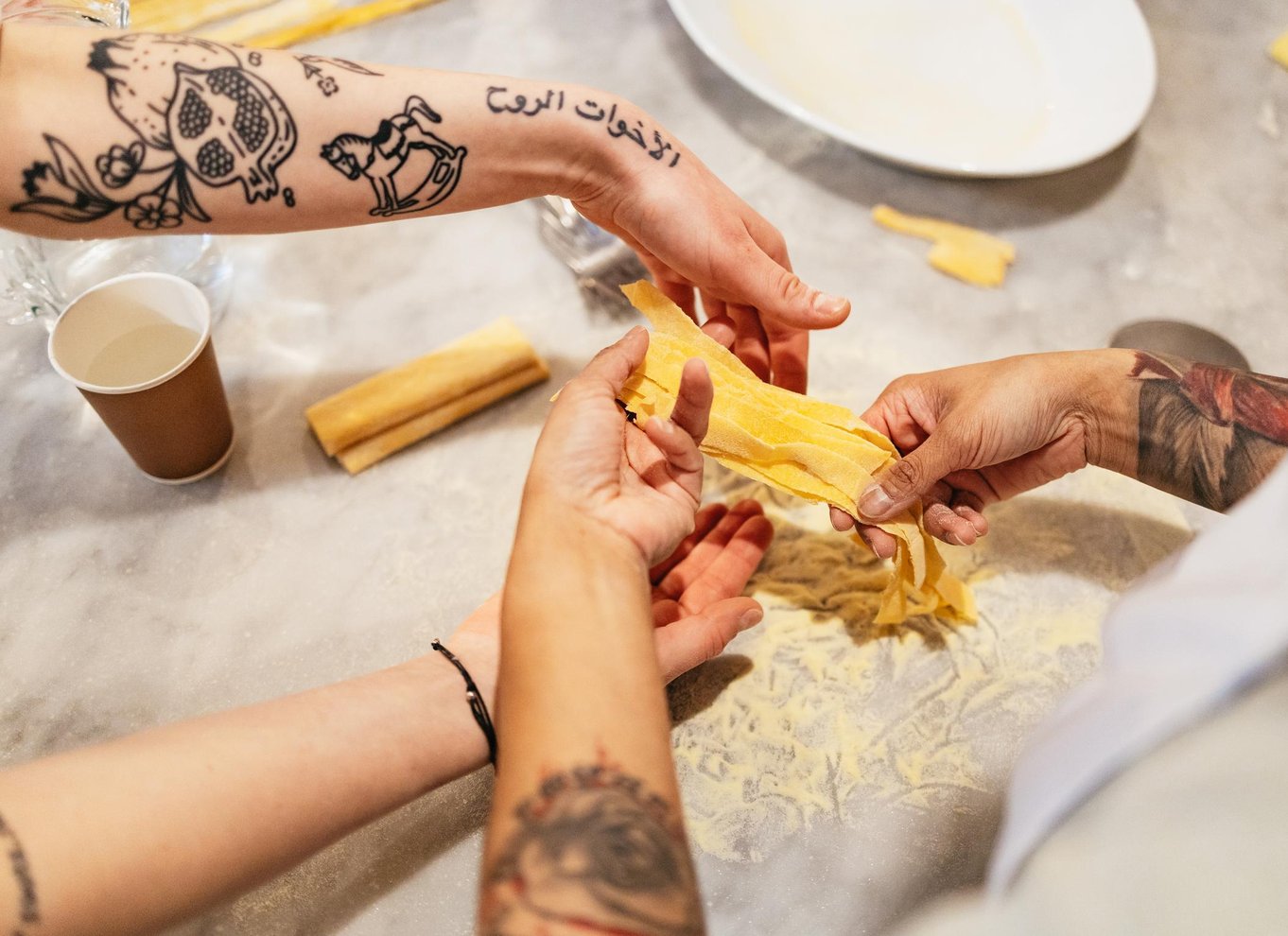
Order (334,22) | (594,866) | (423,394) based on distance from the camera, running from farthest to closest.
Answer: (334,22) → (423,394) → (594,866)

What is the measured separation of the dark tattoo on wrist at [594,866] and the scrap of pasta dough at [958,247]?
1.15 metres

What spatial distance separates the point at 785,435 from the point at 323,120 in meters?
0.69

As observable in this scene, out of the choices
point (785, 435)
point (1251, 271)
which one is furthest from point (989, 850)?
point (1251, 271)

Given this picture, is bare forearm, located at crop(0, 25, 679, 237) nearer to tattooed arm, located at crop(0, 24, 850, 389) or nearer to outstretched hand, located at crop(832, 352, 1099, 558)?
tattooed arm, located at crop(0, 24, 850, 389)

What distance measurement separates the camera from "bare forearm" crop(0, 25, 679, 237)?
3.12 feet

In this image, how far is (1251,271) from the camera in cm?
153

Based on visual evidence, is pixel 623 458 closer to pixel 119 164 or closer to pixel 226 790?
pixel 226 790

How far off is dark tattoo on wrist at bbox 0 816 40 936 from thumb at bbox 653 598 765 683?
60 centimetres

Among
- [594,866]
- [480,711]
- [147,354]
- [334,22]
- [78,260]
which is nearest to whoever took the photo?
[594,866]

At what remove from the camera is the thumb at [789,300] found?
113 centimetres

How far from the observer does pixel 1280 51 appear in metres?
1.79

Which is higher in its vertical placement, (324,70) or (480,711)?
(324,70)

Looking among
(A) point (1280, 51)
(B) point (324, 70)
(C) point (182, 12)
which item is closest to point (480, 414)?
(B) point (324, 70)

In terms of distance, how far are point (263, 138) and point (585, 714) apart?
0.80 metres
